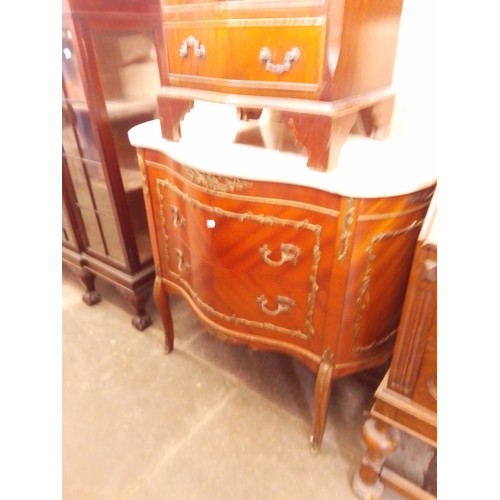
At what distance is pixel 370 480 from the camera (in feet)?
3.39

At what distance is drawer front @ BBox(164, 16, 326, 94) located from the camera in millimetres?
737

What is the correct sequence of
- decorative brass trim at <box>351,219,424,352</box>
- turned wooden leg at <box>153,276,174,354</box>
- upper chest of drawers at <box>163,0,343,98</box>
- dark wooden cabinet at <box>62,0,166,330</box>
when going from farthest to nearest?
1. turned wooden leg at <box>153,276,174,354</box>
2. dark wooden cabinet at <box>62,0,166,330</box>
3. decorative brass trim at <box>351,219,424,352</box>
4. upper chest of drawers at <box>163,0,343,98</box>

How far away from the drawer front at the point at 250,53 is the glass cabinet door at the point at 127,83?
0.50m

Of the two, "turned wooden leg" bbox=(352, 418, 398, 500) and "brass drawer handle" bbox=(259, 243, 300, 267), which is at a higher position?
"brass drawer handle" bbox=(259, 243, 300, 267)

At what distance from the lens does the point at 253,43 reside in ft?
2.59

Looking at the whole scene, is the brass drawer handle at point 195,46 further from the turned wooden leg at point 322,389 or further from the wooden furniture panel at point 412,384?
the turned wooden leg at point 322,389

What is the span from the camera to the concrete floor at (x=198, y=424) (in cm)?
111

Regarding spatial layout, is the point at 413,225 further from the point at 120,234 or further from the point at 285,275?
the point at 120,234

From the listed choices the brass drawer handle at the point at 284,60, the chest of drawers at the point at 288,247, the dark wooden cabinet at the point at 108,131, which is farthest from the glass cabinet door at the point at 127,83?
the brass drawer handle at the point at 284,60

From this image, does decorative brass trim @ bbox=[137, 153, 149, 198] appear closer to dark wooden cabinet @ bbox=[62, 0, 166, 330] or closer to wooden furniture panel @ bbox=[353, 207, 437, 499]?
dark wooden cabinet @ bbox=[62, 0, 166, 330]

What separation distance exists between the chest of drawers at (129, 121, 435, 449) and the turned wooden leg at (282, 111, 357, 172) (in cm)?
3

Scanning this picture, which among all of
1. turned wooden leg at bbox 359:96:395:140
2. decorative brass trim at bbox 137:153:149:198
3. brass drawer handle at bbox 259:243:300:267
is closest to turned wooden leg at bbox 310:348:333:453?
brass drawer handle at bbox 259:243:300:267
